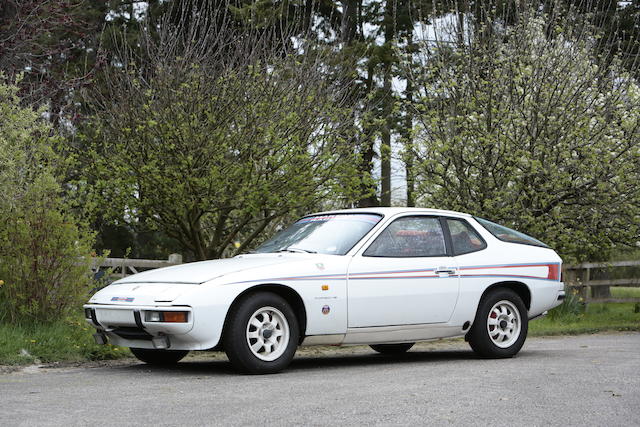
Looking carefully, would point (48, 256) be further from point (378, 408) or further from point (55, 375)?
point (378, 408)

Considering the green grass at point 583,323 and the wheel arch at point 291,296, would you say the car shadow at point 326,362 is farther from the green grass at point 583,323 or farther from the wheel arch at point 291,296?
the green grass at point 583,323

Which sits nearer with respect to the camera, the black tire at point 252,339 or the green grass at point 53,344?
the black tire at point 252,339

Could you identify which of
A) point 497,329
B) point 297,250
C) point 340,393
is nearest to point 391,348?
point 497,329

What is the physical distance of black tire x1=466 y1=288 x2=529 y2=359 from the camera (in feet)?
32.4

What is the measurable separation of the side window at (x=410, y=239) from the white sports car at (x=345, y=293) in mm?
13

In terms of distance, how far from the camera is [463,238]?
10109mm

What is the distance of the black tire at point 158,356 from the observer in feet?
29.9

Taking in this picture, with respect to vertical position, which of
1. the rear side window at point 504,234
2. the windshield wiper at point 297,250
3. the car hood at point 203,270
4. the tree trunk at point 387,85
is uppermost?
the tree trunk at point 387,85

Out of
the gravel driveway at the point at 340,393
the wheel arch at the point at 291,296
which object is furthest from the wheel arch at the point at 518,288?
the wheel arch at the point at 291,296

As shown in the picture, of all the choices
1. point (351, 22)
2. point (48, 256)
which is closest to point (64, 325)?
point (48, 256)

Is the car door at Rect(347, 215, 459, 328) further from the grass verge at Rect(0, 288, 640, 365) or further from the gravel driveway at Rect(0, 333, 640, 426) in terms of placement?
the grass verge at Rect(0, 288, 640, 365)

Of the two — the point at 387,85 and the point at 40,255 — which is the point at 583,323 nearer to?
the point at 40,255

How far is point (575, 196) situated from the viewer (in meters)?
16.9

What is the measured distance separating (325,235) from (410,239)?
2.99 feet
